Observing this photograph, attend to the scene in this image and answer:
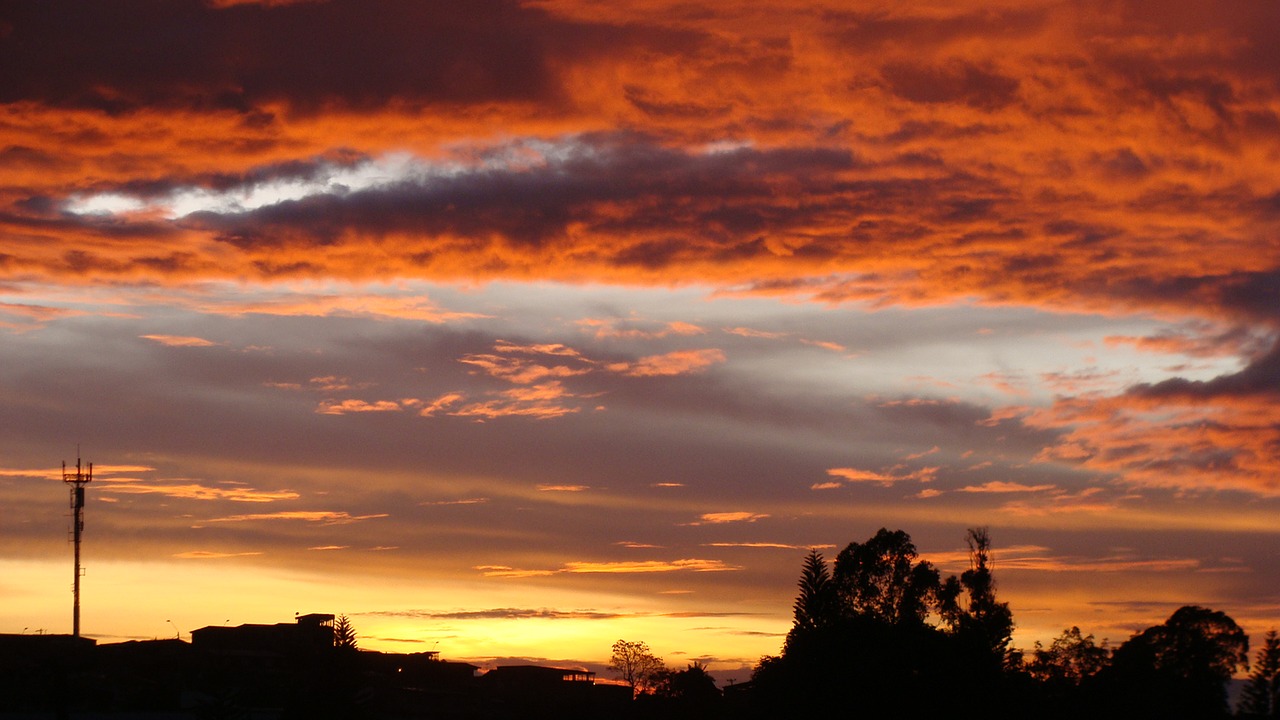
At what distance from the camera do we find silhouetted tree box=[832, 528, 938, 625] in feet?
298

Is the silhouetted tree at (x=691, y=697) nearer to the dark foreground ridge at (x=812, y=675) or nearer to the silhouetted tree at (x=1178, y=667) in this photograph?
the dark foreground ridge at (x=812, y=675)

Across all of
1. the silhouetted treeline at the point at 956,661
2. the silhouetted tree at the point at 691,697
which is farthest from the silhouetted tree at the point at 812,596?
the silhouetted tree at the point at 691,697

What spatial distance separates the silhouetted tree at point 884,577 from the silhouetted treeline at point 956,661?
0.09m

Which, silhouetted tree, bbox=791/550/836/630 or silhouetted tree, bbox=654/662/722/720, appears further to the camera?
silhouetted tree, bbox=654/662/722/720

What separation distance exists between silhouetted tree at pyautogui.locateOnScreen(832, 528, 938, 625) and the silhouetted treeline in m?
0.09

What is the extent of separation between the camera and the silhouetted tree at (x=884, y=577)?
90.9 metres

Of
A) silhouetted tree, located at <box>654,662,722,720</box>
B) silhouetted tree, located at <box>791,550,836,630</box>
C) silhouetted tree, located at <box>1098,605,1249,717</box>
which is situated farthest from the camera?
silhouetted tree, located at <box>654,662,722,720</box>

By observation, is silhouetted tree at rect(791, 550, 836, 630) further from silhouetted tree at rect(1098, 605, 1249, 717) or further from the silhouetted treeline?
silhouetted tree at rect(1098, 605, 1249, 717)

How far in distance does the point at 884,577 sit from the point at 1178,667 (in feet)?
71.8

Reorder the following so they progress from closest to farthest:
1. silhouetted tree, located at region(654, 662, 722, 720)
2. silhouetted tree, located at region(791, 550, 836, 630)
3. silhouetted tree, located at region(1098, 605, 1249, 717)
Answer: silhouetted tree, located at region(791, 550, 836, 630) → silhouetted tree, located at region(1098, 605, 1249, 717) → silhouetted tree, located at region(654, 662, 722, 720)

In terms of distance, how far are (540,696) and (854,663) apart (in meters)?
74.1

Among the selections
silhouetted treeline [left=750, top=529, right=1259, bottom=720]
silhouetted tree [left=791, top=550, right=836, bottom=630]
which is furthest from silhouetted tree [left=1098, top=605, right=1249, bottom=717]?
silhouetted tree [left=791, top=550, right=836, bottom=630]

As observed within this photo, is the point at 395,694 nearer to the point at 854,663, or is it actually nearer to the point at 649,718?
the point at 649,718

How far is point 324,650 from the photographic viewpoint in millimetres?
37719
